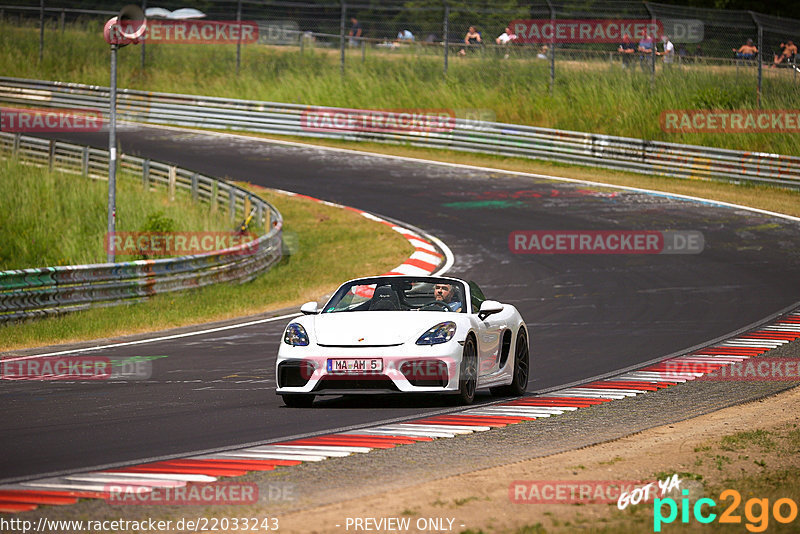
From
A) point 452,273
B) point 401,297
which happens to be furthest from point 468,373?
point 452,273

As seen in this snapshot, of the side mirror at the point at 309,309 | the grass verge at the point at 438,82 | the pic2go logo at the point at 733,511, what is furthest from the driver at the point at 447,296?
the grass verge at the point at 438,82

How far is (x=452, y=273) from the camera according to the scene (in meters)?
20.8

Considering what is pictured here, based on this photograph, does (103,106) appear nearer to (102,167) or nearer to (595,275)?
(102,167)

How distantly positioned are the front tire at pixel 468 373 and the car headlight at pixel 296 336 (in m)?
1.36

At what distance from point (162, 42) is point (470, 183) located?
18.3 meters

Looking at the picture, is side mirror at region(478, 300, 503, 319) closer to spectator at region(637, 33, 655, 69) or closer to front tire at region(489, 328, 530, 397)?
front tire at region(489, 328, 530, 397)

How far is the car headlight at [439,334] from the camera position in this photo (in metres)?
10.2

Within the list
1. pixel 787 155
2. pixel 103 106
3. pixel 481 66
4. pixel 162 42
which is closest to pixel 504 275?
pixel 787 155

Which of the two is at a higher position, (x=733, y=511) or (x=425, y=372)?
(x=733, y=511)

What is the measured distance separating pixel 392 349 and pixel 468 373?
853 mm

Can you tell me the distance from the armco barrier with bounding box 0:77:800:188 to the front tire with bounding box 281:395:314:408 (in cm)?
2149

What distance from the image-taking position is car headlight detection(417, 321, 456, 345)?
33.4 ft

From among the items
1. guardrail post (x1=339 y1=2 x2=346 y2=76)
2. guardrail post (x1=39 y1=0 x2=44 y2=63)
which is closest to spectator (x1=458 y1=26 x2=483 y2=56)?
guardrail post (x1=339 y1=2 x2=346 y2=76)

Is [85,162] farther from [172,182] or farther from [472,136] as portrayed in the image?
[472,136]
